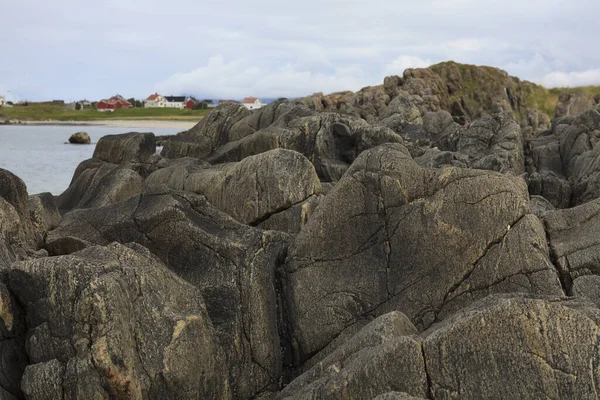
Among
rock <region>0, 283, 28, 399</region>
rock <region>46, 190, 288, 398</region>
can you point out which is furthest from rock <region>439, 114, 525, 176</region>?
rock <region>0, 283, 28, 399</region>

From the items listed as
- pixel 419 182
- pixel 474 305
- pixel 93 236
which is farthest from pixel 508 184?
pixel 93 236

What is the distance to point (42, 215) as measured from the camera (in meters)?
22.2

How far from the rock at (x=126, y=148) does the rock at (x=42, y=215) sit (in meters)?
16.1

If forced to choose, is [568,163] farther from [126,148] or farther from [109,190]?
[109,190]

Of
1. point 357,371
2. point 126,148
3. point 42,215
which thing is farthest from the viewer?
point 126,148

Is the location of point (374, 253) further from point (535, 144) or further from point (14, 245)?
point (535, 144)

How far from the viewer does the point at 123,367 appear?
1351cm

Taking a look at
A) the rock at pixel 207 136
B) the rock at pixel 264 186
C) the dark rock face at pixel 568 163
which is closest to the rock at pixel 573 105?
the dark rock face at pixel 568 163

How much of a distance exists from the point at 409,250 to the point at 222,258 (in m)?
4.80

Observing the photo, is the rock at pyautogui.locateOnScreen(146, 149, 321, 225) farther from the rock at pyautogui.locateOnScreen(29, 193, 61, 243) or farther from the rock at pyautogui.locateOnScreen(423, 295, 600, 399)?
the rock at pyautogui.locateOnScreen(423, 295, 600, 399)

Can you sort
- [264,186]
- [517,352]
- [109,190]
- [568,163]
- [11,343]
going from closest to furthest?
1. [517,352]
2. [11,343]
3. [264,186]
4. [109,190]
5. [568,163]

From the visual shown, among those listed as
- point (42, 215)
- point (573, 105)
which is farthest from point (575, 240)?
point (573, 105)

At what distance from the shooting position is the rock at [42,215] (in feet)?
70.8

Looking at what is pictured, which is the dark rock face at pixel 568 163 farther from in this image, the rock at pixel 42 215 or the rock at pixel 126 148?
the rock at pixel 42 215
